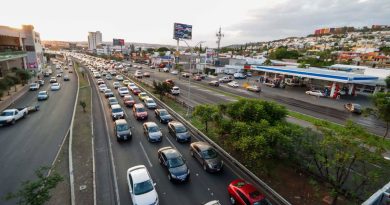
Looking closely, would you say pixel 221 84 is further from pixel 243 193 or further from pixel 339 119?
pixel 243 193

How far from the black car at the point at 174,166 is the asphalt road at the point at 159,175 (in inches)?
21.5

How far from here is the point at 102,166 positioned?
16016 mm

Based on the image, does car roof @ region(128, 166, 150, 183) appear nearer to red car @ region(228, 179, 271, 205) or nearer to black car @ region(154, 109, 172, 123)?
red car @ region(228, 179, 271, 205)

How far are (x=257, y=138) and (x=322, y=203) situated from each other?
5.51m

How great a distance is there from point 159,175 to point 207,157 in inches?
157

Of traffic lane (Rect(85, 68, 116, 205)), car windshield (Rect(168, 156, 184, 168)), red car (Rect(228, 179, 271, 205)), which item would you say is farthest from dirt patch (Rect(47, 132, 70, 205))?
red car (Rect(228, 179, 271, 205))

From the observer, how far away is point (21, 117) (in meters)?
26.1

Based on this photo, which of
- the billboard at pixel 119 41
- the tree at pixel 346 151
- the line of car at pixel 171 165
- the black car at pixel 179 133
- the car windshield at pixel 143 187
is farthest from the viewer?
the billboard at pixel 119 41

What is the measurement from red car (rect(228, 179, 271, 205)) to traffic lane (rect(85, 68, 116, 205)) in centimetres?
744

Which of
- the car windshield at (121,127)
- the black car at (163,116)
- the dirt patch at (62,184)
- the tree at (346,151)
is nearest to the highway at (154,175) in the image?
the car windshield at (121,127)

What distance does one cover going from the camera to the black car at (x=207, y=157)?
1541 cm

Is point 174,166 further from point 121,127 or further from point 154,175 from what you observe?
point 121,127

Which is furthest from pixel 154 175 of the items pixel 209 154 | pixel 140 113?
pixel 140 113

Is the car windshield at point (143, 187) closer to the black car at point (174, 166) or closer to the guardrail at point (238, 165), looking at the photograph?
the black car at point (174, 166)
